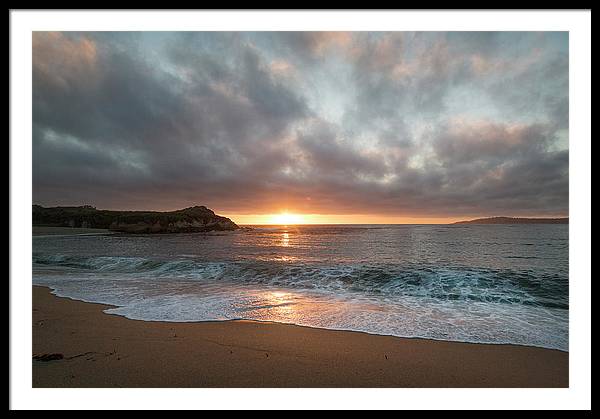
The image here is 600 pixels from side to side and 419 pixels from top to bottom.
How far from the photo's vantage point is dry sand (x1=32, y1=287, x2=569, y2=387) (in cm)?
319

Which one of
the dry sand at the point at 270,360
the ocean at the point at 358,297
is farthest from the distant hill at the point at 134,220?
the dry sand at the point at 270,360

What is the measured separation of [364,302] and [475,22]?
565 cm

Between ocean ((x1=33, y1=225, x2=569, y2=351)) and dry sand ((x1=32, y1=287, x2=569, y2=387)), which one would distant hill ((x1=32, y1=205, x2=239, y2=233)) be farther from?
dry sand ((x1=32, y1=287, x2=569, y2=387))

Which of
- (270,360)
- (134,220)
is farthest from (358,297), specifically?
(134,220)

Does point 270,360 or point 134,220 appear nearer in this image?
point 270,360

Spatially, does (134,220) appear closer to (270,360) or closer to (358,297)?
(358,297)

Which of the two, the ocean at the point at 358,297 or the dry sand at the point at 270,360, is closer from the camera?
the dry sand at the point at 270,360

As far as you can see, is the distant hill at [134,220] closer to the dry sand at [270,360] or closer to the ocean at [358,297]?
the ocean at [358,297]

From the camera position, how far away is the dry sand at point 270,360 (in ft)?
10.5

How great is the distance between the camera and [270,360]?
3.58m

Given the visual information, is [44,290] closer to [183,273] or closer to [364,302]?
[183,273]

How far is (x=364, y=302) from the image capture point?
22.3 ft

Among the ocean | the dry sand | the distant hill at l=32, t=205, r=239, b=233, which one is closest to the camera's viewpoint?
the dry sand

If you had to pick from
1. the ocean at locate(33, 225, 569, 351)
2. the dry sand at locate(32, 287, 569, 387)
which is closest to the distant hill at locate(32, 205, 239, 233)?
the ocean at locate(33, 225, 569, 351)
